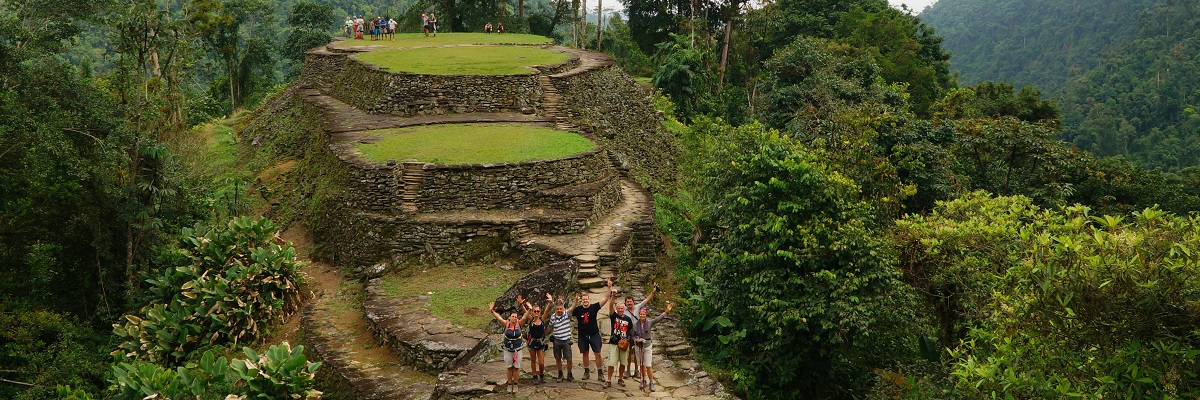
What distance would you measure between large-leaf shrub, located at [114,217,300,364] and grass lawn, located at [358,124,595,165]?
2.90 m

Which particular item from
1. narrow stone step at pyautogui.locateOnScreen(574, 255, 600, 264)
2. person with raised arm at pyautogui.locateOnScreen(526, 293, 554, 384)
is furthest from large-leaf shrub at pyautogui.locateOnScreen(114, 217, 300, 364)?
person with raised arm at pyautogui.locateOnScreen(526, 293, 554, 384)

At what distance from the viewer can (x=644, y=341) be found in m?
9.23

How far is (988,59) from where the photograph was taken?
75250 millimetres

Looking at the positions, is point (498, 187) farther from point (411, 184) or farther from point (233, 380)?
point (233, 380)

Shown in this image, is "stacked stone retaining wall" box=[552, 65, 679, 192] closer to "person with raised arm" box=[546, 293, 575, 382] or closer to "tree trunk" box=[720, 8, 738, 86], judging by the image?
"person with raised arm" box=[546, 293, 575, 382]

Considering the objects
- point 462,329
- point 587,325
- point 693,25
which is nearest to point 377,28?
point 693,25

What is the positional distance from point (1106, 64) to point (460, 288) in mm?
55911

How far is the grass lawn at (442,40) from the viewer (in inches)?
1042

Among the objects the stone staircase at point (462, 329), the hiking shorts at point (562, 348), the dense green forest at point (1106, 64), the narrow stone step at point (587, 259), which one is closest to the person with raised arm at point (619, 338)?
the stone staircase at point (462, 329)

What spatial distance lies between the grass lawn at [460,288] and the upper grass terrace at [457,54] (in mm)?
8028

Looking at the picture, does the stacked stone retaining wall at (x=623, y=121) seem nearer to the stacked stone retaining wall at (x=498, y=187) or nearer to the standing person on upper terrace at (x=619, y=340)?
the stacked stone retaining wall at (x=498, y=187)

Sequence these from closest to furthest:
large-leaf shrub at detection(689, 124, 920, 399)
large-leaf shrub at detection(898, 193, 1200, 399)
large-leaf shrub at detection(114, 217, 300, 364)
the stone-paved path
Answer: large-leaf shrub at detection(898, 193, 1200, 399) → the stone-paved path → large-leaf shrub at detection(689, 124, 920, 399) → large-leaf shrub at detection(114, 217, 300, 364)

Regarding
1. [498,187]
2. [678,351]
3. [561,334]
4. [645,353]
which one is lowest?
[678,351]

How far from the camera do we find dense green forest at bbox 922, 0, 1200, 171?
4416 cm
